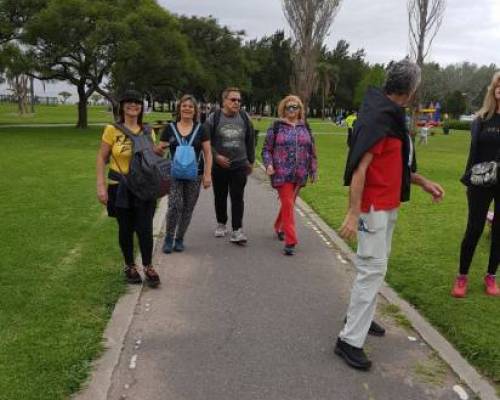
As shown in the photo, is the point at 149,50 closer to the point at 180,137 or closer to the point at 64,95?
the point at 180,137

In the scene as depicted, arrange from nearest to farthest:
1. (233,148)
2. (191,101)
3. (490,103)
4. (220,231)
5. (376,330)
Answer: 1. (376,330)
2. (490,103)
3. (191,101)
4. (233,148)
5. (220,231)

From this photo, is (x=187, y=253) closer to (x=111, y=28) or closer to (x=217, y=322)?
(x=217, y=322)

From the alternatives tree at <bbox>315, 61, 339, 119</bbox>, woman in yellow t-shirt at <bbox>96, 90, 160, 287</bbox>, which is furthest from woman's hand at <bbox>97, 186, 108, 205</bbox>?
tree at <bbox>315, 61, 339, 119</bbox>

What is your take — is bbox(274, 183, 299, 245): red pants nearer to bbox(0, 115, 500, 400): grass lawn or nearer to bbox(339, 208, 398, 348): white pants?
bbox(0, 115, 500, 400): grass lawn

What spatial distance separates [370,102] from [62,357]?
8.19 ft

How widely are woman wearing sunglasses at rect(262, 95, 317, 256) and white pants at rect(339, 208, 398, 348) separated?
271 cm

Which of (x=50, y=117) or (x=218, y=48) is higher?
(x=218, y=48)

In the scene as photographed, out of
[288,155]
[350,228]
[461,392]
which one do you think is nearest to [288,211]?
[288,155]

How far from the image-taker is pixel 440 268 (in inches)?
242

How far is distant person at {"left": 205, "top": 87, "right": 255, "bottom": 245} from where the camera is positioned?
6.65 meters

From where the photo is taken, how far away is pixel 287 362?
3.82 m

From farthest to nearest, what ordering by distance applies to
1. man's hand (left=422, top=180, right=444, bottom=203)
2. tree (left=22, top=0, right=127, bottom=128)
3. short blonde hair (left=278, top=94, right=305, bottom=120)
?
tree (left=22, top=0, right=127, bottom=128) < short blonde hair (left=278, top=94, right=305, bottom=120) < man's hand (left=422, top=180, right=444, bottom=203)

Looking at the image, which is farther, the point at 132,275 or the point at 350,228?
the point at 132,275

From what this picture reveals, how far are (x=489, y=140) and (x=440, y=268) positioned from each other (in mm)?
1640
